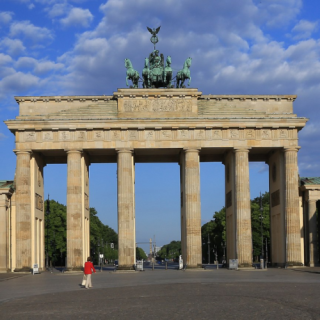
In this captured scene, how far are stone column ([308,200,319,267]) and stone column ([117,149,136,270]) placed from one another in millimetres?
18170

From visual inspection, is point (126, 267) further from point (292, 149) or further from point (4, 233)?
point (292, 149)

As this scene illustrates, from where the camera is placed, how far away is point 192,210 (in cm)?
6119

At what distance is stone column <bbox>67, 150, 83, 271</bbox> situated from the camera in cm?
5997

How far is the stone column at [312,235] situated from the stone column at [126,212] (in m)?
18.2

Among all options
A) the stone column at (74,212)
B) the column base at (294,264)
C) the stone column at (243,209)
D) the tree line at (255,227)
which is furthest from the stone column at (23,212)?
the tree line at (255,227)

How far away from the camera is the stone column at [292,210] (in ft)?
200

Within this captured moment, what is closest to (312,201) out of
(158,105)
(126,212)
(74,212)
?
(158,105)

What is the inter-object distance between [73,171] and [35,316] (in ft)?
139

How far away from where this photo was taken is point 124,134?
62000 millimetres

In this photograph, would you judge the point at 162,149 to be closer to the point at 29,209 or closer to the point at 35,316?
the point at 29,209

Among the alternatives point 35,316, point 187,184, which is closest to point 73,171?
point 187,184

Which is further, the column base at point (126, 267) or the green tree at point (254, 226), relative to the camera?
the green tree at point (254, 226)

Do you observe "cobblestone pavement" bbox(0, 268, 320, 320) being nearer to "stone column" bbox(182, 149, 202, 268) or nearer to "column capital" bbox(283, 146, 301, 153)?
"stone column" bbox(182, 149, 202, 268)

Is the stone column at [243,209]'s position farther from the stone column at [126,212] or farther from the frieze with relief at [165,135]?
the stone column at [126,212]
